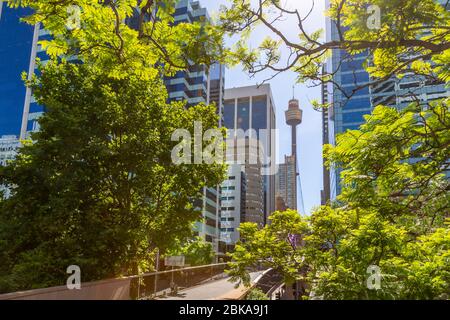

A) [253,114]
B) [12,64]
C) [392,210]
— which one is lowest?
[392,210]

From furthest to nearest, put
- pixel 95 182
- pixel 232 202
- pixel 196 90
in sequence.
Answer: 1. pixel 232 202
2. pixel 196 90
3. pixel 95 182

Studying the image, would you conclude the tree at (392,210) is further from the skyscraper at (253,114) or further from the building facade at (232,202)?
the skyscraper at (253,114)

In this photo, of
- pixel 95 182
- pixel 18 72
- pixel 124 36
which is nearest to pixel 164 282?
pixel 95 182

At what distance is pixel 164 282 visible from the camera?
573 inches

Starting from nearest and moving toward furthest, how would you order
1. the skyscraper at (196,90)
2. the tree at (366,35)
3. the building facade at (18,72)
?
1. the tree at (366,35)
2. the building facade at (18,72)
3. the skyscraper at (196,90)

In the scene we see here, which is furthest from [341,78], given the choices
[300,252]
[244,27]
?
[244,27]

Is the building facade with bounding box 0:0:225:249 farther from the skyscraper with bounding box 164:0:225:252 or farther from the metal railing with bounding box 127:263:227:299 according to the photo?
the metal railing with bounding box 127:263:227:299

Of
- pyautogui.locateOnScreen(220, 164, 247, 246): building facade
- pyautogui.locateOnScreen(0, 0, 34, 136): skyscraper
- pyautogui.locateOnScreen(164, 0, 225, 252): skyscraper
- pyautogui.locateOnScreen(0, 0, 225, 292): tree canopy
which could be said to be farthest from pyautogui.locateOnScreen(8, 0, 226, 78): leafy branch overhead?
pyautogui.locateOnScreen(220, 164, 247, 246): building facade

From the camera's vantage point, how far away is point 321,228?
1048 cm

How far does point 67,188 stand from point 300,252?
28.0 feet

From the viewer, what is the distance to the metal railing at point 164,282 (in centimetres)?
1230

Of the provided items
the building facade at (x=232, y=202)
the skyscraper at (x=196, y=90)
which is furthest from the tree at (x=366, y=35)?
the building facade at (x=232, y=202)

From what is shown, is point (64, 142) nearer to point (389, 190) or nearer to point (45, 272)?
point (45, 272)

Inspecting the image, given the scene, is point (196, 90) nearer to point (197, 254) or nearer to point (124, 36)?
point (197, 254)
